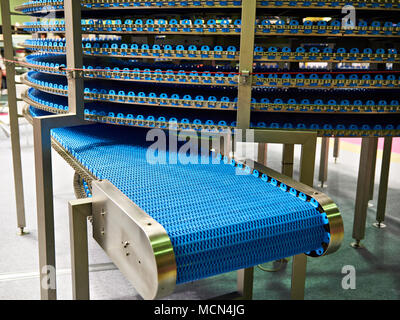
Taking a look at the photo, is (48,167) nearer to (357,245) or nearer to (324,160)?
(357,245)

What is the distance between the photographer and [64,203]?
3.69 m

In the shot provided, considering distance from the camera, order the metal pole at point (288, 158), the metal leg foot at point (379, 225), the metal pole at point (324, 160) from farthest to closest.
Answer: the metal pole at point (324, 160) < the metal leg foot at point (379, 225) < the metal pole at point (288, 158)

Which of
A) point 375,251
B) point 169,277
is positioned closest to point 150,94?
point 169,277

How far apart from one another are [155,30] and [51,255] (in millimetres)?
1052

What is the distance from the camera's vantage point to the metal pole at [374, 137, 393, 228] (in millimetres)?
A: 3031

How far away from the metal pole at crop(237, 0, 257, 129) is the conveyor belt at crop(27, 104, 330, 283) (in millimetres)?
227

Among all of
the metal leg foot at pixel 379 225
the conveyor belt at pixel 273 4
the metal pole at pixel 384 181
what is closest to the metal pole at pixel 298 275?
the conveyor belt at pixel 273 4

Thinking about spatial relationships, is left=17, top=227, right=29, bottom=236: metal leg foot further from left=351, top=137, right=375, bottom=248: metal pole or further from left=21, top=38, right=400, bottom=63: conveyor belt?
left=351, top=137, right=375, bottom=248: metal pole

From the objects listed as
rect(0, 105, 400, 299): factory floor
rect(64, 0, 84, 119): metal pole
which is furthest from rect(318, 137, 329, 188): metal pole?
rect(64, 0, 84, 119): metal pole

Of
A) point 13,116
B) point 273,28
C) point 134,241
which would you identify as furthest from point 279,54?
point 13,116

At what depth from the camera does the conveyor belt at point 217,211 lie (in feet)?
3.60

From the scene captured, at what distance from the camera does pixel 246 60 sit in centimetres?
166

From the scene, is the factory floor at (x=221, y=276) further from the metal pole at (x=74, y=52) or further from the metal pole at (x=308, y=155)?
the metal pole at (x=74, y=52)
